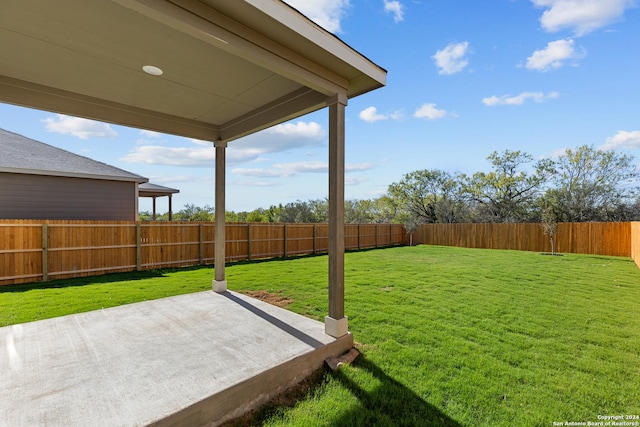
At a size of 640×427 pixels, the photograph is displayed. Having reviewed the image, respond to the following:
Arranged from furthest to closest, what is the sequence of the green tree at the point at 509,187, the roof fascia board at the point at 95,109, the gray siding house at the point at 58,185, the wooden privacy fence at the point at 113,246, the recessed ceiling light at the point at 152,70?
the green tree at the point at 509,187
the gray siding house at the point at 58,185
the wooden privacy fence at the point at 113,246
the roof fascia board at the point at 95,109
the recessed ceiling light at the point at 152,70

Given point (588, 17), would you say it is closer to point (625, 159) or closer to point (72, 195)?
point (72, 195)

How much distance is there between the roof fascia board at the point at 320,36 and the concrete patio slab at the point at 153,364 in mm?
2744

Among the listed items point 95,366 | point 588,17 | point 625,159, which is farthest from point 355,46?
point 625,159

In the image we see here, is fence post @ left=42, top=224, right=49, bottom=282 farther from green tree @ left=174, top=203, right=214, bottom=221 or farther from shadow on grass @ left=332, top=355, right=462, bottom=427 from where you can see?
green tree @ left=174, top=203, right=214, bottom=221

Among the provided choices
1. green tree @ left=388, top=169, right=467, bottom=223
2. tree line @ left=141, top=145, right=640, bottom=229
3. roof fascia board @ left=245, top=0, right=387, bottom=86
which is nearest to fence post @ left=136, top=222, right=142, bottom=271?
roof fascia board @ left=245, top=0, right=387, bottom=86

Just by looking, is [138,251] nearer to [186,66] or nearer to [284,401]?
[186,66]

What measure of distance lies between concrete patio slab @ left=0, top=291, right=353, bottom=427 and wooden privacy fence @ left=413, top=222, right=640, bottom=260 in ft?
41.5

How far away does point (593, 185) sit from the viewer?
20281 millimetres

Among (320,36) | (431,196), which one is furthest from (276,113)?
(431,196)

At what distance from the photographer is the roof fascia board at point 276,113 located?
3.39 meters

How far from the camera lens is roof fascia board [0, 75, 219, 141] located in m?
3.25

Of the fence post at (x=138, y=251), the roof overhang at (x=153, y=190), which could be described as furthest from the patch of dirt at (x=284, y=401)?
the roof overhang at (x=153, y=190)

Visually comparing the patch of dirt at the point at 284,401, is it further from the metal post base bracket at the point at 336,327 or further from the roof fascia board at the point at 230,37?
the roof fascia board at the point at 230,37

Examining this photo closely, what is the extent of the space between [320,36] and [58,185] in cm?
1092
